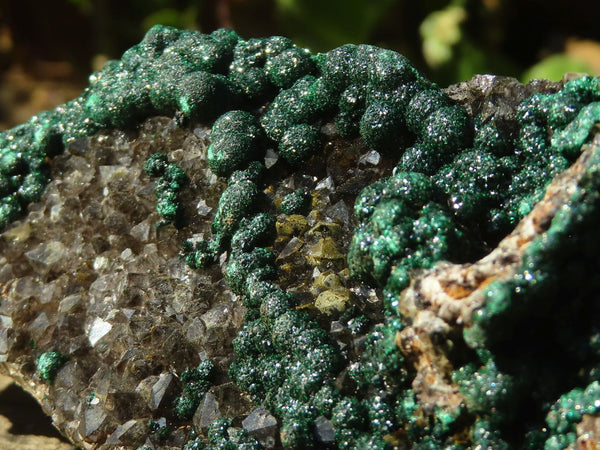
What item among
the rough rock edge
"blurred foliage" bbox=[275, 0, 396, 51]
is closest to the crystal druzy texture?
the rough rock edge

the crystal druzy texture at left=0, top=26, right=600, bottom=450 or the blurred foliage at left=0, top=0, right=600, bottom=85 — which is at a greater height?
the blurred foliage at left=0, top=0, right=600, bottom=85

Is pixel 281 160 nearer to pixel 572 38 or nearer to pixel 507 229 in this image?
pixel 507 229

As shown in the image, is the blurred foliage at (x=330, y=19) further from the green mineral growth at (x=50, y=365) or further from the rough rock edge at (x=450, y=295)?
the rough rock edge at (x=450, y=295)

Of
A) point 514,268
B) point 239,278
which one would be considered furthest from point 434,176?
point 239,278

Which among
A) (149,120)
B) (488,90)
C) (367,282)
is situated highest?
(149,120)

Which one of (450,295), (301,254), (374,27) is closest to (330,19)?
(374,27)

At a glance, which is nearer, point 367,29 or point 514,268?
point 514,268

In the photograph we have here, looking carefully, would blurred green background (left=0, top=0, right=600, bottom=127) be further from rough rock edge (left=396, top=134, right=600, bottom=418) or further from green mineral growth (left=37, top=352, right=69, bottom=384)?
rough rock edge (left=396, top=134, right=600, bottom=418)

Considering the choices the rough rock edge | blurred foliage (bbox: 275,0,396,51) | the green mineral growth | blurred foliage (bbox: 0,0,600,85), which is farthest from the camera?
blurred foliage (bbox: 275,0,396,51)
